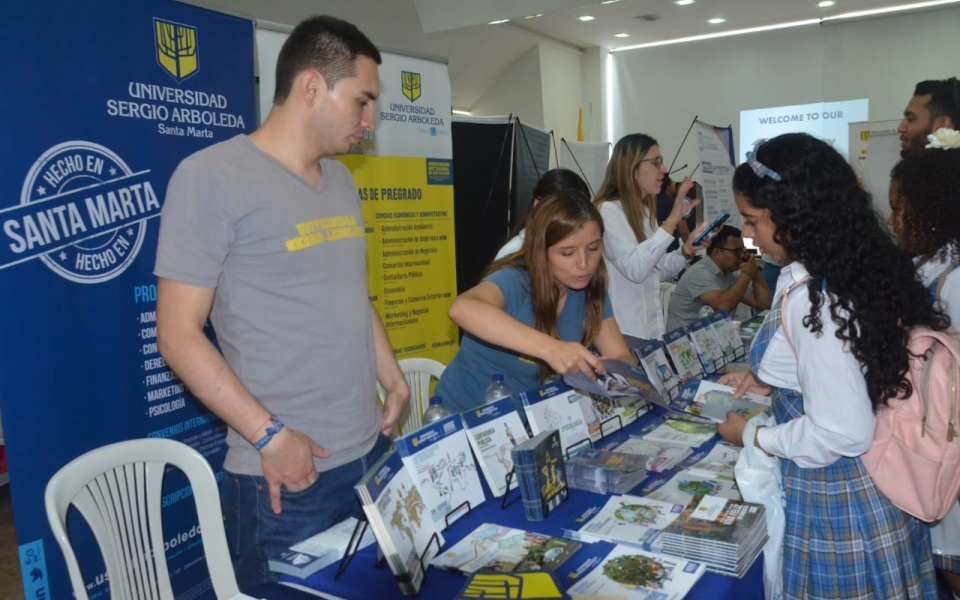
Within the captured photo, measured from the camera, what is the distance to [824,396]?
144 cm

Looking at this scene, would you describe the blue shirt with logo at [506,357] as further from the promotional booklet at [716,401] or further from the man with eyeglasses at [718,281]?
the man with eyeglasses at [718,281]

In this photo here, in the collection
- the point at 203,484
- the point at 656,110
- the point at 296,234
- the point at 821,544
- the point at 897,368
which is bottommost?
the point at 821,544

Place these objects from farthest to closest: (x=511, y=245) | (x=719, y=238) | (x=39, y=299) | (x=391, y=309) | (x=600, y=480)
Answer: (x=719, y=238), (x=391, y=309), (x=511, y=245), (x=39, y=299), (x=600, y=480)

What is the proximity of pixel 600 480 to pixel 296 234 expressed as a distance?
92cm

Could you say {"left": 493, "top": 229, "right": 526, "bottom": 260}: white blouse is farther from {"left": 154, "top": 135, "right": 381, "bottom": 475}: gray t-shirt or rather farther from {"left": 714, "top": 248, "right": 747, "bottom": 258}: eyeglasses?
{"left": 714, "top": 248, "right": 747, "bottom": 258}: eyeglasses

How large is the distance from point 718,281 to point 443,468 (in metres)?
3.04

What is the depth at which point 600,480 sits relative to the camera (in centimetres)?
173

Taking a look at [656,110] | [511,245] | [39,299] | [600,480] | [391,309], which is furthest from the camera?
[656,110]

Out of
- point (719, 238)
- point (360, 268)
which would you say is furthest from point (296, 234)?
point (719, 238)

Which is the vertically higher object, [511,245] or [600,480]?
[511,245]

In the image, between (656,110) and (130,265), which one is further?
(656,110)

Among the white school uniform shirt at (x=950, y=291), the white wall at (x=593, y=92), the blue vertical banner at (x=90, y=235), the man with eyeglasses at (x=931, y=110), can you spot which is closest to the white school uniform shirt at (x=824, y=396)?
the white school uniform shirt at (x=950, y=291)

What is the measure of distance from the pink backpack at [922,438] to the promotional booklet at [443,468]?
0.87 meters

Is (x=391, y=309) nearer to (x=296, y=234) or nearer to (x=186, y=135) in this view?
(x=186, y=135)
